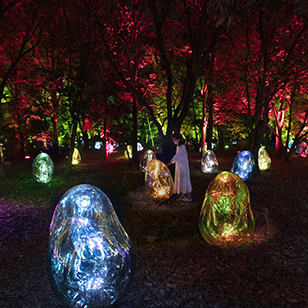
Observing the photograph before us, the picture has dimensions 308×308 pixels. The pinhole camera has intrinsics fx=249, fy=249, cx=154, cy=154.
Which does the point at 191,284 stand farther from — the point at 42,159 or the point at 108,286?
the point at 42,159

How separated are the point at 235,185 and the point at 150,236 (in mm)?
2181

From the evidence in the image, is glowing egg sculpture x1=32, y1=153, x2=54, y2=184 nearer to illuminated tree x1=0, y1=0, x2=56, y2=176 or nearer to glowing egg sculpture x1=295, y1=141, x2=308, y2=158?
illuminated tree x1=0, y1=0, x2=56, y2=176

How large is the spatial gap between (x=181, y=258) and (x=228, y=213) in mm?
1174

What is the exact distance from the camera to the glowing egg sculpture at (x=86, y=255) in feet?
9.46

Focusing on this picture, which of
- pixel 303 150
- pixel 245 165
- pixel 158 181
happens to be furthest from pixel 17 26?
pixel 303 150

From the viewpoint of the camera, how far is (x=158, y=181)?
7477 millimetres

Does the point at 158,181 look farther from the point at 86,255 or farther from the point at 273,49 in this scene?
the point at 273,49

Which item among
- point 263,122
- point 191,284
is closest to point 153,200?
point 191,284

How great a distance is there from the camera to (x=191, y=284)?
3666 mm

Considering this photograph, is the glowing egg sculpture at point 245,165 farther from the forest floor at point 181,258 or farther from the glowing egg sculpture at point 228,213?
the glowing egg sculpture at point 228,213

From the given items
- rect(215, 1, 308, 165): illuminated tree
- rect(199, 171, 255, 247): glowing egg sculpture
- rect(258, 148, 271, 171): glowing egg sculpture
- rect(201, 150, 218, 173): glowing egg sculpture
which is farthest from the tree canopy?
rect(199, 171, 255, 247): glowing egg sculpture

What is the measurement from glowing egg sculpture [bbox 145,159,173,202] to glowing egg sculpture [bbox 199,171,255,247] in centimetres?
279

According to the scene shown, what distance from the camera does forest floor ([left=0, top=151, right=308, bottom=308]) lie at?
11.1ft

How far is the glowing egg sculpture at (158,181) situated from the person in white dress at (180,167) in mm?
268
